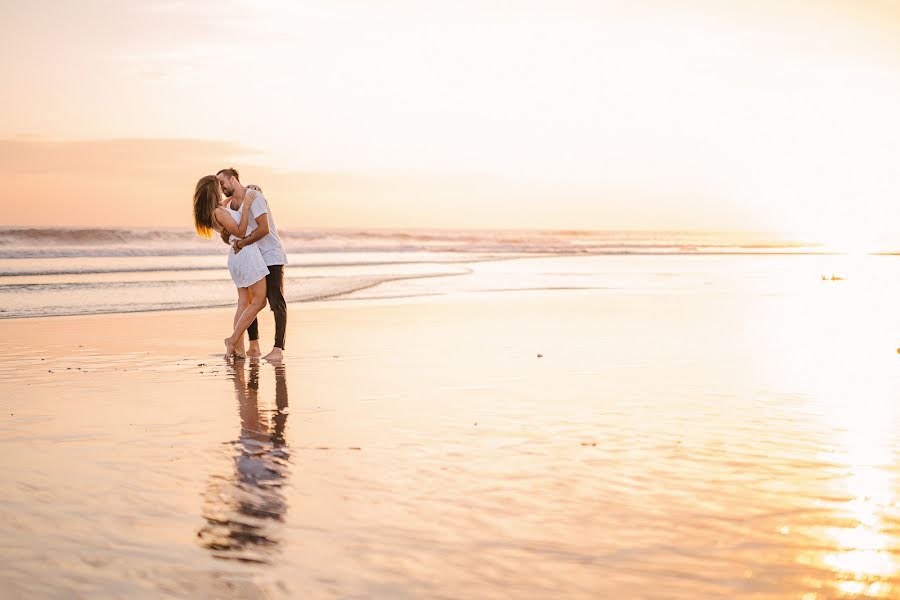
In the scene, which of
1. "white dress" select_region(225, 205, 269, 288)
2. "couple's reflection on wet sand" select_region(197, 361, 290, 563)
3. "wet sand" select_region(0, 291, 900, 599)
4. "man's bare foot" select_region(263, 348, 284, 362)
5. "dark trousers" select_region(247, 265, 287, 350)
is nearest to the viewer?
"wet sand" select_region(0, 291, 900, 599)

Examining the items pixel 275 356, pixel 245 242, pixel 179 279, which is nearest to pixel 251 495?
pixel 275 356

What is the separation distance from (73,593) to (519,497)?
1966 mm

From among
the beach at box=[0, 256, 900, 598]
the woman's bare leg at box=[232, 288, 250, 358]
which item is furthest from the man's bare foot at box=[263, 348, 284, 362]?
the woman's bare leg at box=[232, 288, 250, 358]

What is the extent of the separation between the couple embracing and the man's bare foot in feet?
0.15

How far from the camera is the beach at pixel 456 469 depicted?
133 inches

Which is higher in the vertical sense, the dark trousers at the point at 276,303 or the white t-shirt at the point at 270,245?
the white t-shirt at the point at 270,245

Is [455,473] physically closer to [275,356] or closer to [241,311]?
[275,356]

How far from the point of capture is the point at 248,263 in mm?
9891

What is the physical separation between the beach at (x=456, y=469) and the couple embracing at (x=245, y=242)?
0.56m

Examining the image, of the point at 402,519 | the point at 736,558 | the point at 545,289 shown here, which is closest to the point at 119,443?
the point at 402,519

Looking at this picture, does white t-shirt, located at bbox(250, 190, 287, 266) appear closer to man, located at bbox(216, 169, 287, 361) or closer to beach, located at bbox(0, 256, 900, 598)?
man, located at bbox(216, 169, 287, 361)

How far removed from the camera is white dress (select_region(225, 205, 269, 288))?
988cm

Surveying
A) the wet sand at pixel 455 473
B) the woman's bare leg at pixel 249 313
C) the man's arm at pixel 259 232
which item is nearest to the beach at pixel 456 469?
the wet sand at pixel 455 473

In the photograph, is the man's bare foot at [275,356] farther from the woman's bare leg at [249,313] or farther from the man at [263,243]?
the woman's bare leg at [249,313]
